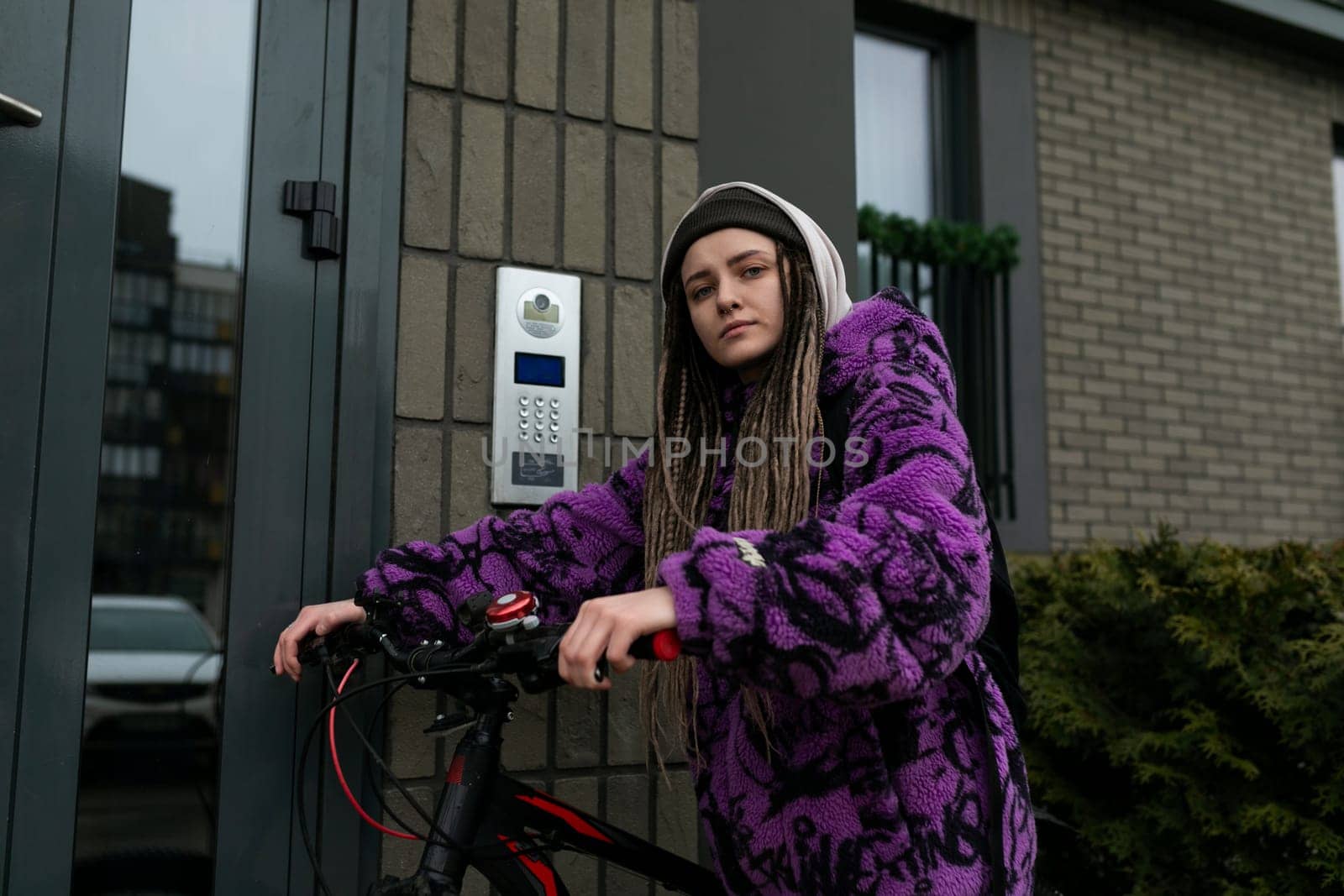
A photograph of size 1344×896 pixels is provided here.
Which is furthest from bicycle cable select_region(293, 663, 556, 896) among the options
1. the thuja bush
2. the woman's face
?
the thuja bush

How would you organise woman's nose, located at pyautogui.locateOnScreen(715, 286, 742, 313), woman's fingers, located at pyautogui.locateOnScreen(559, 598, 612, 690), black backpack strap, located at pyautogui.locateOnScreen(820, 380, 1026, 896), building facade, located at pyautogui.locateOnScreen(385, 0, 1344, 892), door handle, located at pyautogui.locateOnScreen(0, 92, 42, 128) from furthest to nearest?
1. building facade, located at pyautogui.locateOnScreen(385, 0, 1344, 892)
2. door handle, located at pyautogui.locateOnScreen(0, 92, 42, 128)
3. woman's nose, located at pyautogui.locateOnScreen(715, 286, 742, 313)
4. black backpack strap, located at pyautogui.locateOnScreen(820, 380, 1026, 896)
5. woman's fingers, located at pyautogui.locateOnScreen(559, 598, 612, 690)

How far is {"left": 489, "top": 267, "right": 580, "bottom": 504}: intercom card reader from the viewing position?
7.83ft

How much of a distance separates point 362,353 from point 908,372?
3.81 feet

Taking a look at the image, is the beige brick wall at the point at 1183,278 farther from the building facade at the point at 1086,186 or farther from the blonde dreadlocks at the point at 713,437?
the blonde dreadlocks at the point at 713,437

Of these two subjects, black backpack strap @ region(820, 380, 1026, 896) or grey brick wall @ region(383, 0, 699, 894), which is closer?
black backpack strap @ region(820, 380, 1026, 896)

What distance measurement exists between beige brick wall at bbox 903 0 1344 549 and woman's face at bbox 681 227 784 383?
4448mm

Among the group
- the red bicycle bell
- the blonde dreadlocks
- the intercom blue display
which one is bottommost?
the red bicycle bell

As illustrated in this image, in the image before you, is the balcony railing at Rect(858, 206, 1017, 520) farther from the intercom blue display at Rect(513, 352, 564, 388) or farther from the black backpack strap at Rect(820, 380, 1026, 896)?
the black backpack strap at Rect(820, 380, 1026, 896)

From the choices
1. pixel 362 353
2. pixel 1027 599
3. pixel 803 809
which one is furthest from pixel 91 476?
pixel 1027 599

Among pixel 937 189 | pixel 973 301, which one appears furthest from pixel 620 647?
pixel 937 189

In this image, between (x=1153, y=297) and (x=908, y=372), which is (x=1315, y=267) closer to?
(x=1153, y=297)

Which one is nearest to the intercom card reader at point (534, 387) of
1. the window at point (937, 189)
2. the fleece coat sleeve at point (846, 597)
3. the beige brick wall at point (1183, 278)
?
the fleece coat sleeve at point (846, 597)

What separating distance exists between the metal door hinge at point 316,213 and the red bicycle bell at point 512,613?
3.62ft

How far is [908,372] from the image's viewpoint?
170 cm
